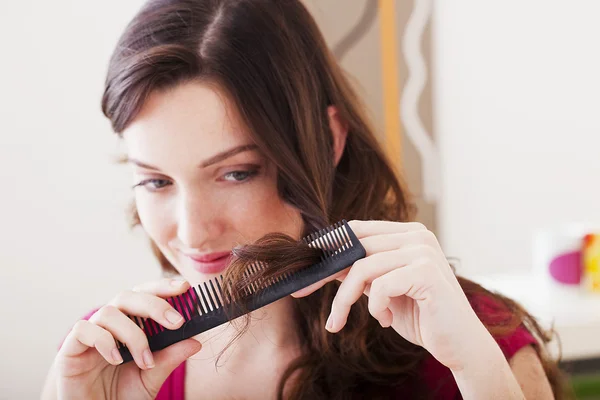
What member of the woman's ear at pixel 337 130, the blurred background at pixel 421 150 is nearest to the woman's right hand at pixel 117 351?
the woman's ear at pixel 337 130

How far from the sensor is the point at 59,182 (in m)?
1.43

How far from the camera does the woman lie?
27.1 inches

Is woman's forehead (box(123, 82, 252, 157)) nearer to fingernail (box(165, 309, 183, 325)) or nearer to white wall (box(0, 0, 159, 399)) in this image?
fingernail (box(165, 309, 183, 325))

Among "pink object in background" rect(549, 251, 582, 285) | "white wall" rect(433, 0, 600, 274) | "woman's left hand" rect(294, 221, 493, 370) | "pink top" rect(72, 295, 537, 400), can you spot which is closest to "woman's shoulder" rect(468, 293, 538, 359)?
"pink top" rect(72, 295, 537, 400)

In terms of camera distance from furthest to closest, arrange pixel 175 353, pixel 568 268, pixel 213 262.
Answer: pixel 568 268 → pixel 213 262 → pixel 175 353

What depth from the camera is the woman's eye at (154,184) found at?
0.87m

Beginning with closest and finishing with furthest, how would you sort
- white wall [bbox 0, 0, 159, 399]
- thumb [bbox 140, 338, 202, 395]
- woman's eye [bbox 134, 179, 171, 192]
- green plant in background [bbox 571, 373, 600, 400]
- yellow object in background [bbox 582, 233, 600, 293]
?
thumb [bbox 140, 338, 202, 395], woman's eye [bbox 134, 179, 171, 192], white wall [bbox 0, 0, 159, 399], yellow object in background [bbox 582, 233, 600, 293], green plant in background [bbox 571, 373, 600, 400]

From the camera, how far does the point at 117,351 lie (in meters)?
0.72

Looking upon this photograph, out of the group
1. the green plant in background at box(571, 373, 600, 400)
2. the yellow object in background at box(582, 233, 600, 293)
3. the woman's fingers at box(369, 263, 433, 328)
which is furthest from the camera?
the green plant in background at box(571, 373, 600, 400)

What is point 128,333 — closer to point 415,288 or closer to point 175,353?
point 175,353

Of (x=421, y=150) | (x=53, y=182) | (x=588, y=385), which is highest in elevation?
(x=53, y=182)

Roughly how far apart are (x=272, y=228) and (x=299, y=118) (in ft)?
0.52

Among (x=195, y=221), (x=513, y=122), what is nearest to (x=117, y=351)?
(x=195, y=221)

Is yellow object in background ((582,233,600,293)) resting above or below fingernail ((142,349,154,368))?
below
